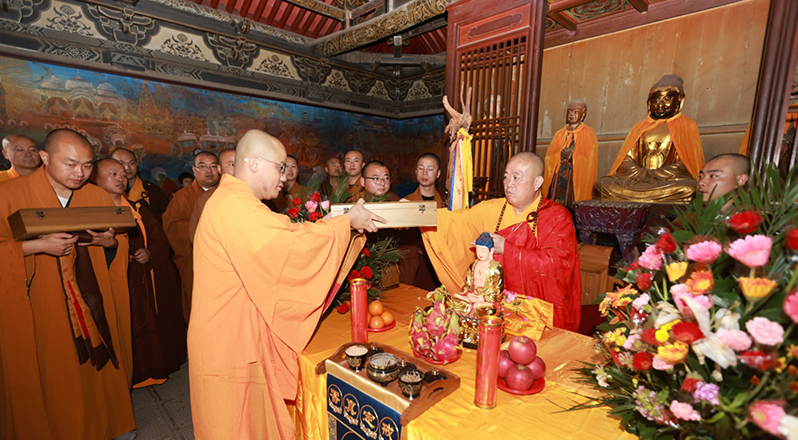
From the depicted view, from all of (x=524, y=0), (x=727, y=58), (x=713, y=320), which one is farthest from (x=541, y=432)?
(x=727, y=58)

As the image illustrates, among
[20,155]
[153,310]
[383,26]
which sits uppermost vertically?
[383,26]

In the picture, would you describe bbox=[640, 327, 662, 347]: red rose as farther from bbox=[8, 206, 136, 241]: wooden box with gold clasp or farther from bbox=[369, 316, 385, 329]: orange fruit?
bbox=[8, 206, 136, 241]: wooden box with gold clasp

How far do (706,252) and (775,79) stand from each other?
6174mm

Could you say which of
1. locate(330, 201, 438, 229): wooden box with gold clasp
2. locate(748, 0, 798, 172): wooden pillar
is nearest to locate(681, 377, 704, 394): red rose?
locate(330, 201, 438, 229): wooden box with gold clasp

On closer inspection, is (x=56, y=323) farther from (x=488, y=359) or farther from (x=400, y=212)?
(x=488, y=359)

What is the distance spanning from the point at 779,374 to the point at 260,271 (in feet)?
6.68

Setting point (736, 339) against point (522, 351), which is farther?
point (522, 351)

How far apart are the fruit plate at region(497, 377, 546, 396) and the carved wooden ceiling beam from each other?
5.67 m

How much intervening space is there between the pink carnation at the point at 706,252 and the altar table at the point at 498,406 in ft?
2.49

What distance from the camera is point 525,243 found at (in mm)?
2529

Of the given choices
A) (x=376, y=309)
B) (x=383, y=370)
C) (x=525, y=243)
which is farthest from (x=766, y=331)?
(x=376, y=309)

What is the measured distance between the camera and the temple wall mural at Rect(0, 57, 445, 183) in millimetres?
5969

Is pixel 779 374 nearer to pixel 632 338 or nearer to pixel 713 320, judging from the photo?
pixel 713 320

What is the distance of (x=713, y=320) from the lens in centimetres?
105
